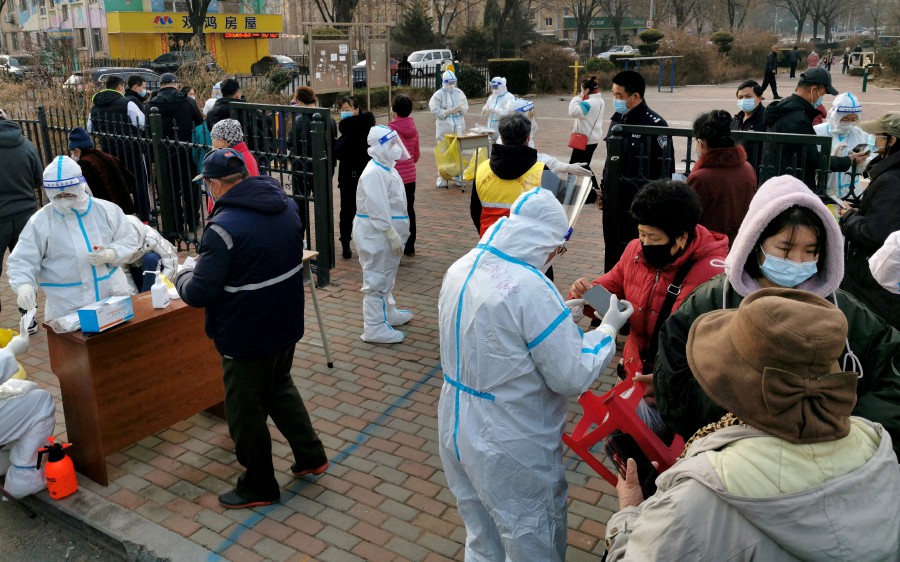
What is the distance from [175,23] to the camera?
46.4 metres

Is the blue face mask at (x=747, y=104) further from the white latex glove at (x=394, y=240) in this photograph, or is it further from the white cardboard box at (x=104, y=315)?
the white cardboard box at (x=104, y=315)

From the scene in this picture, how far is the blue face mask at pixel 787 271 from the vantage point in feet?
8.61

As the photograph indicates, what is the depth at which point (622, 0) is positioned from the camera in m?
58.0

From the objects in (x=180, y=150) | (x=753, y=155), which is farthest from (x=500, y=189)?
(x=180, y=150)

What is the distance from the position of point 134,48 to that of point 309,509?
158 ft

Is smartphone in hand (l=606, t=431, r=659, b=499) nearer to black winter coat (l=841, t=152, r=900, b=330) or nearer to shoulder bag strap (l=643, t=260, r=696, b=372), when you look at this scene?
shoulder bag strap (l=643, t=260, r=696, b=372)

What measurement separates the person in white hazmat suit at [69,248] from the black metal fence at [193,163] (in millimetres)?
2264

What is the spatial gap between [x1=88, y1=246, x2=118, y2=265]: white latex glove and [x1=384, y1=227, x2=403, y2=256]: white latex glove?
215 cm

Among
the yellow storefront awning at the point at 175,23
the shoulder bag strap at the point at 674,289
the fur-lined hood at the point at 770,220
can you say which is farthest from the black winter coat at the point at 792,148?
the yellow storefront awning at the point at 175,23

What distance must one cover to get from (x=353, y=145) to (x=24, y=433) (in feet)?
17.1

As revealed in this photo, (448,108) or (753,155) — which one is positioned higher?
(448,108)

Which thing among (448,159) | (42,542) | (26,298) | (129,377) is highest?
(448,159)

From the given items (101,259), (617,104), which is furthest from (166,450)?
→ (617,104)

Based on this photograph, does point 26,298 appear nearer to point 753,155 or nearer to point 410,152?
point 753,155
